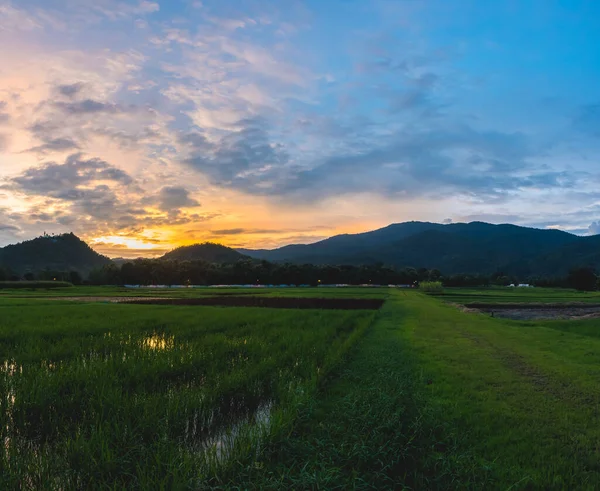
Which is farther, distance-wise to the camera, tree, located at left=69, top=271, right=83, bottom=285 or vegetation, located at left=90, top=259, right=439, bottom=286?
tree, located at left=69, top=271, right=83, bottom=285

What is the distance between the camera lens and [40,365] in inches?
417

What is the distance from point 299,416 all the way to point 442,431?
2.53m

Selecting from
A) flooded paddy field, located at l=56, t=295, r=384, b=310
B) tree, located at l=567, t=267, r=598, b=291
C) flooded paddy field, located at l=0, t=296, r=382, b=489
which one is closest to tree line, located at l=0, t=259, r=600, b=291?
tree, located at l=567, t=267, r=598, b=291

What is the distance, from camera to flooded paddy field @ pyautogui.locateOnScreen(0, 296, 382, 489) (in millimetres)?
5092

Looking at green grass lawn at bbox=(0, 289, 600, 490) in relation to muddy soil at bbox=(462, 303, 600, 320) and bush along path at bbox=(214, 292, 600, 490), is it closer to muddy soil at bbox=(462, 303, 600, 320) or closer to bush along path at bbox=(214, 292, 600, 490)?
bush along path at bbox=(214, 292, 600, 490)

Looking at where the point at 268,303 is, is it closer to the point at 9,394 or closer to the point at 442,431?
the point at 9,394

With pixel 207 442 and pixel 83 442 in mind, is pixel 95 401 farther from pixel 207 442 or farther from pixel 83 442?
pixel 207 442

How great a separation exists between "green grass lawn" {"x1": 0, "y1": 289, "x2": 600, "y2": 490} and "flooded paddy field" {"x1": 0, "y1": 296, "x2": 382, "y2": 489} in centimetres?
4

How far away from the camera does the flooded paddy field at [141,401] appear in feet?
16.7

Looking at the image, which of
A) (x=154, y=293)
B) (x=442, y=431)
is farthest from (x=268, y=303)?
(x=442, y=431)

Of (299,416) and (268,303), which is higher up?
(299,416)

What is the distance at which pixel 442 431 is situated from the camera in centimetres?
643

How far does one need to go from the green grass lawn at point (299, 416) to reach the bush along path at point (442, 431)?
26 mm

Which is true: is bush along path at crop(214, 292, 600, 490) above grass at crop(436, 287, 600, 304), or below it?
above
